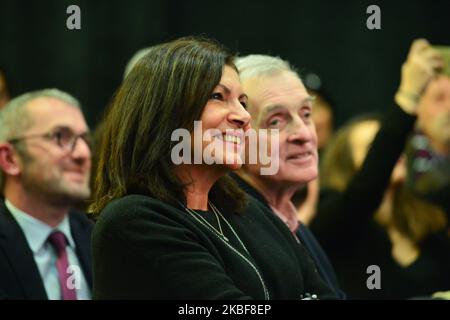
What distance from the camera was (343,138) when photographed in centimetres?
415

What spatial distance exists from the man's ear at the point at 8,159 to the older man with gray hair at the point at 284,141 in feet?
3.16

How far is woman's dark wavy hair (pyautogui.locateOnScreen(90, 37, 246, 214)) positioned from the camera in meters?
2.22

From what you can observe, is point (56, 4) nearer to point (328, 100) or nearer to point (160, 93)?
point (328, 100)

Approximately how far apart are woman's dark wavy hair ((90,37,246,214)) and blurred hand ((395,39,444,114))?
109cm

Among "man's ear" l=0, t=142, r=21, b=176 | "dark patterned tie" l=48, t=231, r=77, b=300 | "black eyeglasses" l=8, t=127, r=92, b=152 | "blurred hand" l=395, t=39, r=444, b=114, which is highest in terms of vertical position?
"blurred hand" l=395, t=39, r=444, b=114

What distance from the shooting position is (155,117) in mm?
2236

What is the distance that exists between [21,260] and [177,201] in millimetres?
1038

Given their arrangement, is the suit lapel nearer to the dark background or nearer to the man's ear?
the man's ear

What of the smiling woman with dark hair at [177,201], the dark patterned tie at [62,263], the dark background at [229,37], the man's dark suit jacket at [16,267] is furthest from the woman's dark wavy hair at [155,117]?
the dark background at [229,37]

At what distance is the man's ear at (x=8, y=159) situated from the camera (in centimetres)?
349

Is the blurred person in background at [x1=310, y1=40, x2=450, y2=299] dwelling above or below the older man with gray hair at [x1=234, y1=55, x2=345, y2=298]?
Result: below

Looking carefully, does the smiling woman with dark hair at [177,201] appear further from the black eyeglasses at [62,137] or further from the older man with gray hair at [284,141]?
the black eyeglasses at [62,137]

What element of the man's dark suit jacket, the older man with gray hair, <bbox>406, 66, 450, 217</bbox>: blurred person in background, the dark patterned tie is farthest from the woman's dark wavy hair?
<bbox>406, 66, 450, 217</bbox>: blurred person in background
